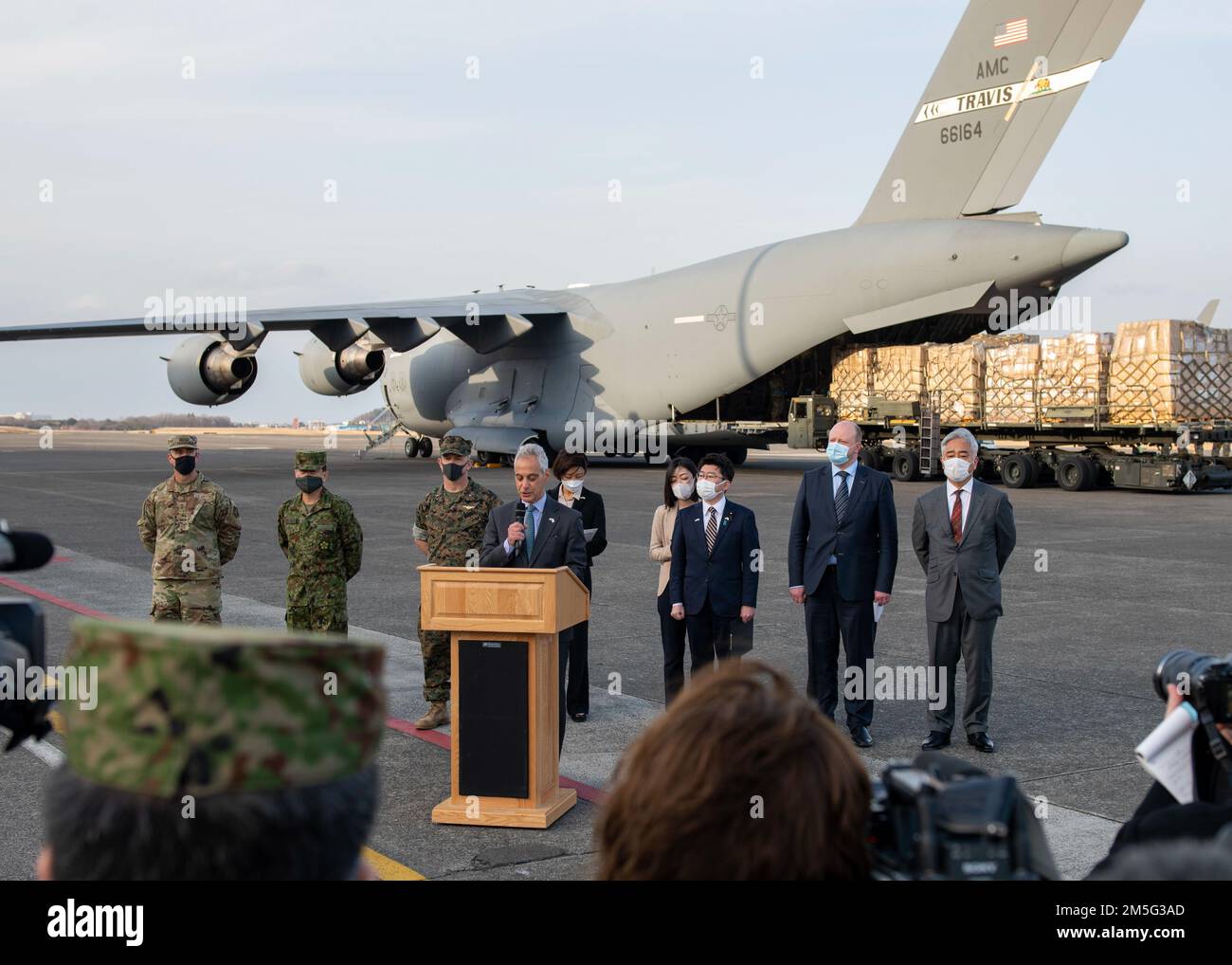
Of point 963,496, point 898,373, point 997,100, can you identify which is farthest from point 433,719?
point 997,100

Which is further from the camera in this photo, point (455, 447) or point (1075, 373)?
point (1075, 373)

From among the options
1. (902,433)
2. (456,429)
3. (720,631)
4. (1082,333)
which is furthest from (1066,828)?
(456,429)

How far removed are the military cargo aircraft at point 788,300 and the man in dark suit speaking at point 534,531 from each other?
1885 cm

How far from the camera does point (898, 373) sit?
27.3m

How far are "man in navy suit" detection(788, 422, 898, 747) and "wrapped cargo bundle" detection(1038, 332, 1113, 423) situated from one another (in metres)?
18.1

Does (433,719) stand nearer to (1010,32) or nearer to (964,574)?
(964,574)

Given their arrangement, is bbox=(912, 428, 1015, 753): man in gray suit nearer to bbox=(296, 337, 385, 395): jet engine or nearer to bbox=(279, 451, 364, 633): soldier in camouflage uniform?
bbox=(279, 451, 364, 633): soldier in camouflage uniform

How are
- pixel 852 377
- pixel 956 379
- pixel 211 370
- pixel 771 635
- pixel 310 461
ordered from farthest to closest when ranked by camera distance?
pixel 211 370
pixel 852 377
pixel 956 379
pixel 771 635
pixel 310 461

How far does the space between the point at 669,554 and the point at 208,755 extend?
22.2ft

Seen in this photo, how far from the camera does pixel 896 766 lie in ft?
6.08

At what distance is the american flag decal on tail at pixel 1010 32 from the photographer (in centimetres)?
2433

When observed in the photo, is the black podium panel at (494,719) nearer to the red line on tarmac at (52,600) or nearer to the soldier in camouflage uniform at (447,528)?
the soldier in camouflage uniform at (447,528)

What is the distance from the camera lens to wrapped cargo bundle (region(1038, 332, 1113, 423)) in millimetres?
24156
